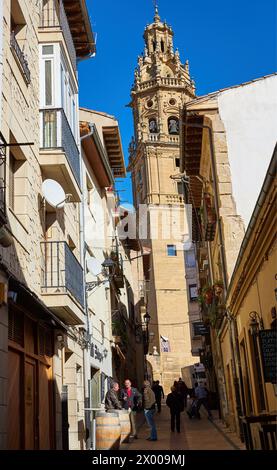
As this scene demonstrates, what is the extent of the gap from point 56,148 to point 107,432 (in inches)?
230

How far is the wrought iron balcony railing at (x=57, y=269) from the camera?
38.8 feet

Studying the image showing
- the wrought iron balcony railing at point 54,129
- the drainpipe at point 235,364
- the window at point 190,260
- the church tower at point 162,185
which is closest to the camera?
the wrought iron balcony railing at point 54,129

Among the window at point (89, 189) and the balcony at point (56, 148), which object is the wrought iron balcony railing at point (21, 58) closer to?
the balcony at point (56, 148)

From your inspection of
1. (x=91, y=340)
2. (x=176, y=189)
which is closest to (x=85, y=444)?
(x=91, y=340)

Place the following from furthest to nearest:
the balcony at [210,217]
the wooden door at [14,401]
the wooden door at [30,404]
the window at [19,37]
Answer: the balcony at [210,217] → the window at [19,37] → the wooden door at [30,404] → the wooden door at [14,401]

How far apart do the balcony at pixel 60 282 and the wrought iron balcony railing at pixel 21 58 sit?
3179 mm

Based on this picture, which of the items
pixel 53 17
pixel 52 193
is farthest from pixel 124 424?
pixel 53 17

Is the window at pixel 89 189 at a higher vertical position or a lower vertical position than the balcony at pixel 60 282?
higher

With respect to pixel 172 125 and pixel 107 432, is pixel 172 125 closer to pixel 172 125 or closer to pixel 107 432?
pixel 172 125

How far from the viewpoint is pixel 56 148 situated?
12359 millimetres

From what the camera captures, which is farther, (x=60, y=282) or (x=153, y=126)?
(x=153, y=126)

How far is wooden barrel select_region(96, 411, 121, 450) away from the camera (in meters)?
12.7

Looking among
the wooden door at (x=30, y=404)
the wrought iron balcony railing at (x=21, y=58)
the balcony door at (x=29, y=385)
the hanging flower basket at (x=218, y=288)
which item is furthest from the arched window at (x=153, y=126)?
the wooden door at (x=30, y=404)

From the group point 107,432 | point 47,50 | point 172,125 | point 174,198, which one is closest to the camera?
point 107,432
